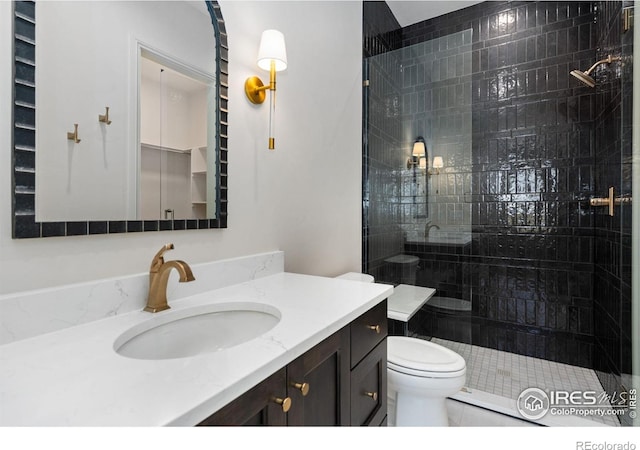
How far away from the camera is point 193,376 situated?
1.92 feet

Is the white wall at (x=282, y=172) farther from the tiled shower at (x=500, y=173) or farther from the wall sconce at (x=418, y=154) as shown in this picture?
the wall sconce at (x=418, y=154)

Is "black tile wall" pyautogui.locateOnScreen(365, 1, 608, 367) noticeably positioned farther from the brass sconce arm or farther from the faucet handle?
the faucet handle

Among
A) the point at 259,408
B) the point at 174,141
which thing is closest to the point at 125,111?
the point at 174,141

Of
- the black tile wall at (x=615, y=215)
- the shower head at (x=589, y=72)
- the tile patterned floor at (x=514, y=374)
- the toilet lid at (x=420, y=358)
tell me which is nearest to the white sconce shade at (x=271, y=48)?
the toilet lid at (x=420, y=358)

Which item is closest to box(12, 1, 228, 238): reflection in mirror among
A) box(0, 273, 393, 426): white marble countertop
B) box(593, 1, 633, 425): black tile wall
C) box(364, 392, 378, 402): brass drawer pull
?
box(0, 273, 393, 426): white marble countertop

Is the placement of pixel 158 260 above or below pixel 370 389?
above

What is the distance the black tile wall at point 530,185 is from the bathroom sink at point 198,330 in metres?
1.39

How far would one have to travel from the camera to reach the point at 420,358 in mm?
1696

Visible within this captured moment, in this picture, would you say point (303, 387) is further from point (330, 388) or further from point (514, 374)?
point (514, 374)

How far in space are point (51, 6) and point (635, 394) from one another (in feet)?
8.10

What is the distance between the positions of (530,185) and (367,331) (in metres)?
2.07

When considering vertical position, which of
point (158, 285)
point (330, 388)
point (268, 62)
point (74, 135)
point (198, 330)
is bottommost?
point (330, 388)
